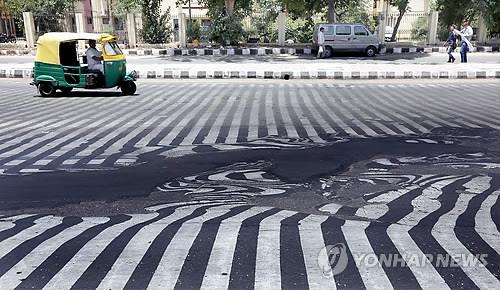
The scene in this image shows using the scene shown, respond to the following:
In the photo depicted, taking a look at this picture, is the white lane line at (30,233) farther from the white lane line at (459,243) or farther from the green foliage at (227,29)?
the green foliage at (227,29)

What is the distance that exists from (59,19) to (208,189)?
31.6 m

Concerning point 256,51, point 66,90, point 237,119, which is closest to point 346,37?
point 256,51

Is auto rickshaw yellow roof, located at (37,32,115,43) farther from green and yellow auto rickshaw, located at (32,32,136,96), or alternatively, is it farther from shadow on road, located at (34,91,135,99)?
shadow on road, located at (34,91,135,99)

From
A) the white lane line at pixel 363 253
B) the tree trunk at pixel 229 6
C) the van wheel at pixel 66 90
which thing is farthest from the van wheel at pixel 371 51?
the white lane line at pixel 363 253

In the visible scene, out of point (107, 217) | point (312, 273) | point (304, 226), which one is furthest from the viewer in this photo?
point (107, 217)

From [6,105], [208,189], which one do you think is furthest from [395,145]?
[6,105]

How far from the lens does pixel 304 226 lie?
4.35 m

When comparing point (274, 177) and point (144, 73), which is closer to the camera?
point (274, 177)

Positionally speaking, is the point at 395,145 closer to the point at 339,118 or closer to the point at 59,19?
the point at 339,118

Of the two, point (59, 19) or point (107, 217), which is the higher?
point (59, 19)

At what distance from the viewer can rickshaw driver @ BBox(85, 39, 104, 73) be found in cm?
1291

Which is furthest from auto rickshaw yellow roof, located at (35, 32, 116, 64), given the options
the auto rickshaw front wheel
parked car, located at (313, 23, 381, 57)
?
parked car, located at (313, 23, 381, 57)

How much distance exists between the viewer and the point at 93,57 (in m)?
13.1

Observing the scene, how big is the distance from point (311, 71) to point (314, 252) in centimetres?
1554
